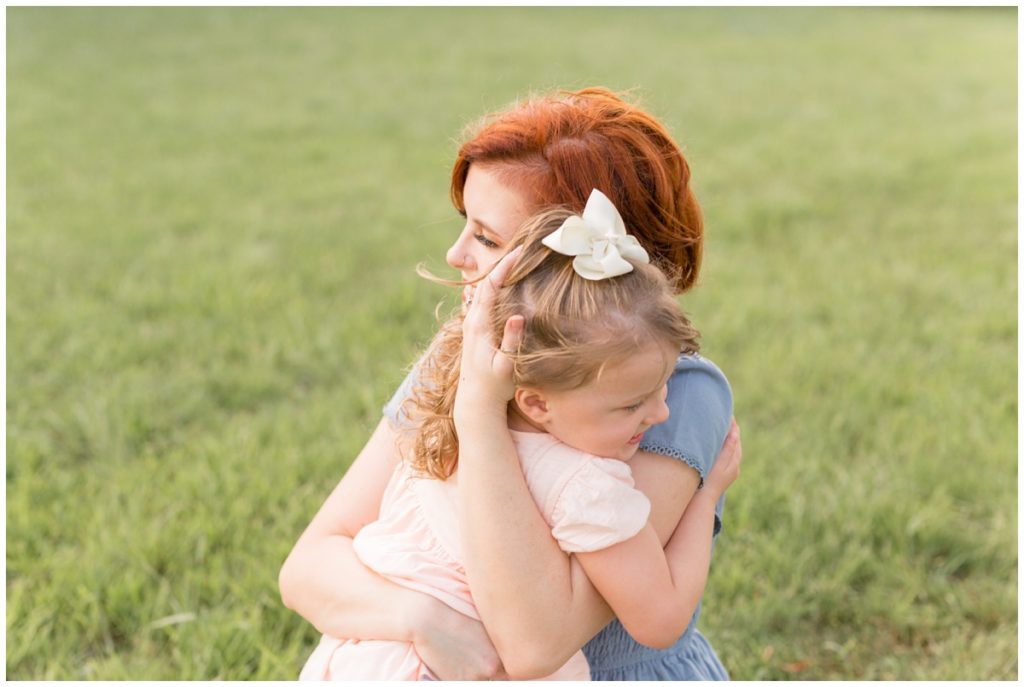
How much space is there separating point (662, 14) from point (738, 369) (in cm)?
1194

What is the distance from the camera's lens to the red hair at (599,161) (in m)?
1.84

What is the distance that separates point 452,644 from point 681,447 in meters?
0.46

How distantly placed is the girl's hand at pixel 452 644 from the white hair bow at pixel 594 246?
575mm

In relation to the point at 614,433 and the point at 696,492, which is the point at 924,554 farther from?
the point at 614,433

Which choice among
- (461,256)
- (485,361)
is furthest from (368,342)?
(485,361)

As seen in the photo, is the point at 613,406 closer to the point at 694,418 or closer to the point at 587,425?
the point at 587,425

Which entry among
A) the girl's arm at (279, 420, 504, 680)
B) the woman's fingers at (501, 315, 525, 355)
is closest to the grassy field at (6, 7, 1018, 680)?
the girl's arm at (279, 420, 504, 680)

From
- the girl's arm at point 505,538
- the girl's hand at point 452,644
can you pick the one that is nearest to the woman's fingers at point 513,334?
the girl's arm at point 505,538

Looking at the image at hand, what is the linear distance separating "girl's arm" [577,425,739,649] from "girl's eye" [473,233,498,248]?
1.68 ft

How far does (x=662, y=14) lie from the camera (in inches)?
608

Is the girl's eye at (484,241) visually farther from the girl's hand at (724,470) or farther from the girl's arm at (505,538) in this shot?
the girl's hand at (724,470)

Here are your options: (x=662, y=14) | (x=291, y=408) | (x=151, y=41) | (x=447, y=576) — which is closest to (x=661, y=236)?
(x=447, y=576)

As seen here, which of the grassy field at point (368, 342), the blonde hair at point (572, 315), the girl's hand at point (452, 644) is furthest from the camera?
the grassy field at point (368, 342)

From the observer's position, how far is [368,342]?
461 centimetres
